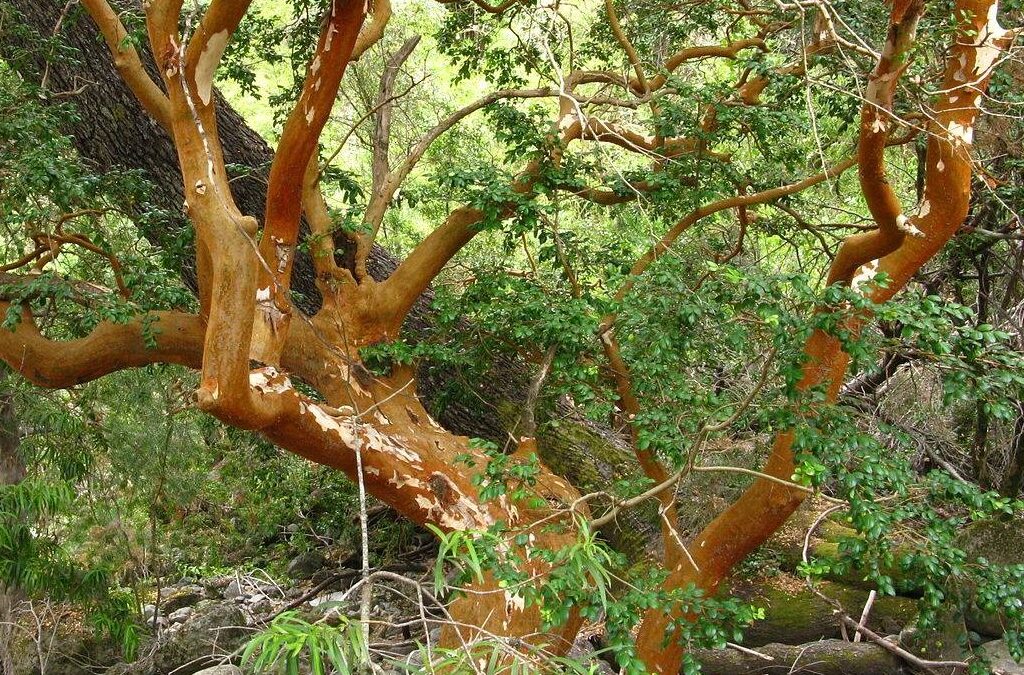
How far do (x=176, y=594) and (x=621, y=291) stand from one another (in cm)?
547

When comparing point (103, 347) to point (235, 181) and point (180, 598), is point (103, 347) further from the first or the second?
point (180, 598)

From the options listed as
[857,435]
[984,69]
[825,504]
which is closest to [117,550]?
[825,504]

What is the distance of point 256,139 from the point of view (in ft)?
21.9

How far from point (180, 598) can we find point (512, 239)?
190 inches

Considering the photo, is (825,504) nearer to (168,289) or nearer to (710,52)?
(710,52)

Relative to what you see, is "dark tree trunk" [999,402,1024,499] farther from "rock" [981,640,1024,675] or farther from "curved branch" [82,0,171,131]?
"curved branch" [82,0,171,131]

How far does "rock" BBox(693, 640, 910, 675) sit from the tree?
1033 millimetres

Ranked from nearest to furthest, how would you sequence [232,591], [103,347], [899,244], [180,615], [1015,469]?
[899,244]
[103,347]
[1015,469]
[180,615]
[232,591]

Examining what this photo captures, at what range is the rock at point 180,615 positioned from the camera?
746 centimetres

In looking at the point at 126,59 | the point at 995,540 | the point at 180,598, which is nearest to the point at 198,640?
the point at 180,598

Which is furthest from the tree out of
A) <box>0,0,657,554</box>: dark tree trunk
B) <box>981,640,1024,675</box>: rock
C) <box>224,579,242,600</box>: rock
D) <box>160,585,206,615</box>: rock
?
<box>160,585,206,615</box>: rock

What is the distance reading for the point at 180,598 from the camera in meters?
8.13

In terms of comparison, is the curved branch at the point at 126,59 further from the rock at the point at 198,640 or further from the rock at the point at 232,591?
the rock at the point at 232,591

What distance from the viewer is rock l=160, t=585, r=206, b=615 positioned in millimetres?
7965
